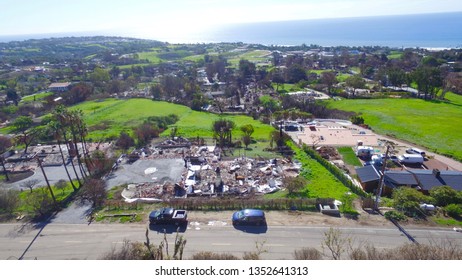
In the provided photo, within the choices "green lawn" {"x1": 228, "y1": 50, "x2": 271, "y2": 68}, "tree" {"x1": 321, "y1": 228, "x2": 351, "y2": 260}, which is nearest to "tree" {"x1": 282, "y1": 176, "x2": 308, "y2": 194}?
"tree" {"x1": 321, "y1": 228, "x2": 351, "y2": 260}

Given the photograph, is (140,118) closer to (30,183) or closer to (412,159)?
(30,183)

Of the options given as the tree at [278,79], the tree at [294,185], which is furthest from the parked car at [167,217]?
the tree at [278,79]

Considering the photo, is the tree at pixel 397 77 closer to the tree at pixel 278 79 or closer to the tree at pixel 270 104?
the tree at pixel 278 79

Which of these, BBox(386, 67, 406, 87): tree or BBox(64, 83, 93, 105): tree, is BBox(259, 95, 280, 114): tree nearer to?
BBox(386, 67, 406, 87): tree

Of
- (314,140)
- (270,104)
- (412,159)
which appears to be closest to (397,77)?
(270,104)

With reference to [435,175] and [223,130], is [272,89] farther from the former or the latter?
[435,175]

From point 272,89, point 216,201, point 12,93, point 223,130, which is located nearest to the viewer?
point 216,201

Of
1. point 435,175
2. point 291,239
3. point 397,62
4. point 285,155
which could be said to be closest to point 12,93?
point 285,155
